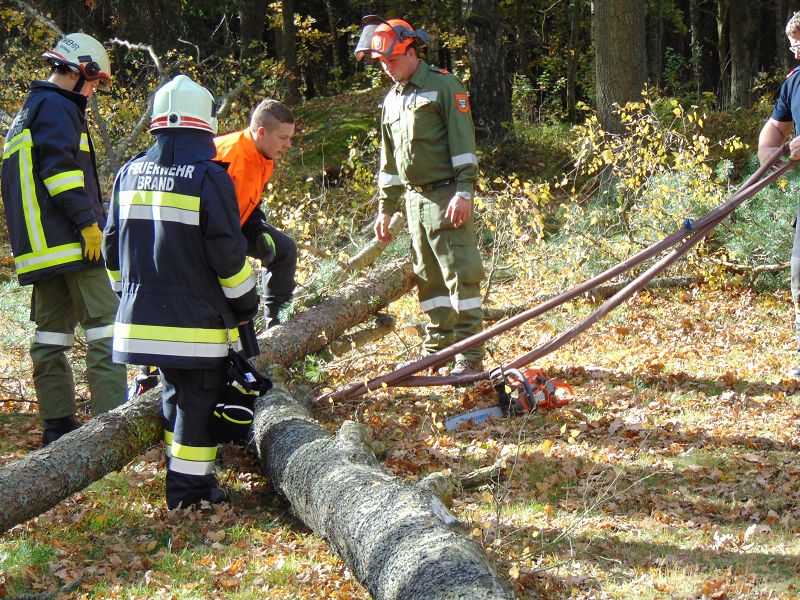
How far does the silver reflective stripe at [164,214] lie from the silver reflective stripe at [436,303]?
2.75 m

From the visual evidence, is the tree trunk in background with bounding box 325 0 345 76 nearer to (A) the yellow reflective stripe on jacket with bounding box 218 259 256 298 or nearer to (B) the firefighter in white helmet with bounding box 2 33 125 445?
(B) the firefighter in white helmet with bounding box 2 33 125 445

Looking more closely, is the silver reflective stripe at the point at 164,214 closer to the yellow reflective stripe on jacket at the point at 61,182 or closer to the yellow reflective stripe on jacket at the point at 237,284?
the yellow reflective stripe on jacket at the point at 237,284

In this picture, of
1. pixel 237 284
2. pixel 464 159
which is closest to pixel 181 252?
pixel 237 284

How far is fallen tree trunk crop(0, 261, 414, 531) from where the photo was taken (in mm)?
3967

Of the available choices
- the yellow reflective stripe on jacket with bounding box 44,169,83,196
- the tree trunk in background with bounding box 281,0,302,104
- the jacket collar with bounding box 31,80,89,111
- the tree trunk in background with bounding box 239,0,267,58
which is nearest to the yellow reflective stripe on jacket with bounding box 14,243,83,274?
the yellow reflective stripe on jacket with bounding box 44,169,83,196

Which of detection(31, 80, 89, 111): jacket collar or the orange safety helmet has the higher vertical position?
the orange safety helmet

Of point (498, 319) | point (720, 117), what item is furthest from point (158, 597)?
point (720, 117)

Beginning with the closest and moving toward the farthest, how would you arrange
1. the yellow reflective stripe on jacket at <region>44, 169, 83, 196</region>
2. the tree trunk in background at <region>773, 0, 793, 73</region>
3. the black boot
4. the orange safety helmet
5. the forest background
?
the forest background
the yellow reflective stripe on jacket at <region>44, 169, 83, 196</region>
the black boot
the orange safety helmet
the tree trunk in background at <region>773, 0, 793, 73</region>

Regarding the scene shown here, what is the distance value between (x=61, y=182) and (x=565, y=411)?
350 cm

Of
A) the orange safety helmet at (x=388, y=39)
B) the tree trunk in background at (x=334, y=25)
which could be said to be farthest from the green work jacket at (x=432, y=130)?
the tree trunk in background at (x=334, y=25)

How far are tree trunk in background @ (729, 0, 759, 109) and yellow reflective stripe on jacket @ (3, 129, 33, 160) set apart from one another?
14929 mm

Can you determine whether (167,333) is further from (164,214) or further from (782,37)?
Result: (782,37)

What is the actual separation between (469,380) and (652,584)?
2531 millimetres

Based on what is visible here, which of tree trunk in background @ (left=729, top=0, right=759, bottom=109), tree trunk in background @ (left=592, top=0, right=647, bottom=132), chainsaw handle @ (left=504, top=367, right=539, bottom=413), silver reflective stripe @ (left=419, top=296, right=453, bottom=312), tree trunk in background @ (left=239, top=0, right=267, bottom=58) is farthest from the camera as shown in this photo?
tree trunk in background @ (left=239, top=0, right=267, bottom=58)
